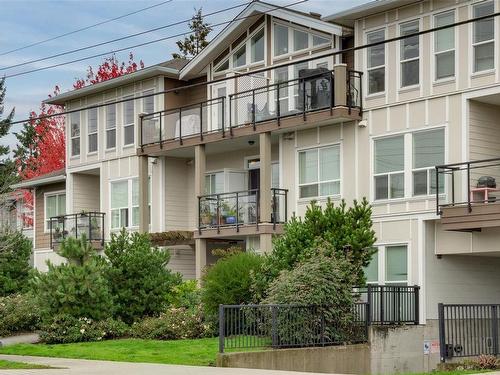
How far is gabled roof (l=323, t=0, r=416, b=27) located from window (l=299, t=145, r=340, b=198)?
3965 millimetres

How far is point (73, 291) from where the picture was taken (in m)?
30.5

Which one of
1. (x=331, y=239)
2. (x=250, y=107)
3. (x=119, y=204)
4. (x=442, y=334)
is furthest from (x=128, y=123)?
(x=442, y=334)

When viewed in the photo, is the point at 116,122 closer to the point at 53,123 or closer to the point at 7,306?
the point at 7,306

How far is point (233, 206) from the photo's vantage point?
35031 mm

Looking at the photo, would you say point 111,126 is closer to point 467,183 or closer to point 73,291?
point 73,291

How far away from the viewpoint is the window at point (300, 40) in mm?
34469

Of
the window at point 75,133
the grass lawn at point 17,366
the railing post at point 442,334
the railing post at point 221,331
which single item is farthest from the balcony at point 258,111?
the grass lawn at point 17,366

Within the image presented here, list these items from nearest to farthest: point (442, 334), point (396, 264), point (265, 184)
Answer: point (442, 334) → point (396, 264) → point (265, 184)

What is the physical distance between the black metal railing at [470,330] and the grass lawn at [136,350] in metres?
6.09

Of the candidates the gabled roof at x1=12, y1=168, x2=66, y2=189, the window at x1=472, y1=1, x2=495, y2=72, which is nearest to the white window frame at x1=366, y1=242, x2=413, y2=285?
the window at x1=472, y1=1, x2=495, y2=72

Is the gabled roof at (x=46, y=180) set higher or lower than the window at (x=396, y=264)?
higher

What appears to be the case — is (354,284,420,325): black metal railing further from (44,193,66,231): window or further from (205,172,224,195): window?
(44,193,66,231): window

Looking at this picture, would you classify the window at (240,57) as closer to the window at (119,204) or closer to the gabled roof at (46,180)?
the window at (119,204)

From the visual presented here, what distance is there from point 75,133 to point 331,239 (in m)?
19.6
